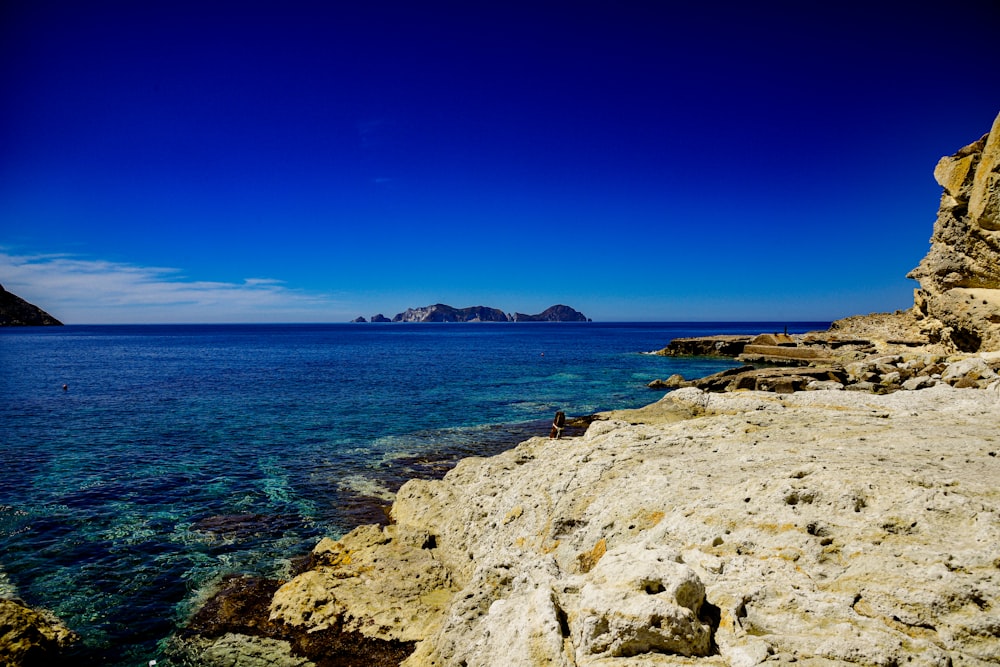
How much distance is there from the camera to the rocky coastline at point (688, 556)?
15.4 ft

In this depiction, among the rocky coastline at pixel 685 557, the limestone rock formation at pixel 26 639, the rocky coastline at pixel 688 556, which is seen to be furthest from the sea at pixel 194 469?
the rocky coastline at pixel 688 556

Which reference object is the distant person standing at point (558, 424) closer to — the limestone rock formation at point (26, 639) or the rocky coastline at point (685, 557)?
the rocky coastline at point (685, 557)

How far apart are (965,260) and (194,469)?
37.7 m

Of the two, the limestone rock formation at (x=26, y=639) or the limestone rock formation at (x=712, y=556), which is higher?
the limestone rock formation at (x=712, y=556)

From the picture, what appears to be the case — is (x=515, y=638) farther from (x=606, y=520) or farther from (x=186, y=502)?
(x=186, y=502)

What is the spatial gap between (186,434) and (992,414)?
30.2 meters

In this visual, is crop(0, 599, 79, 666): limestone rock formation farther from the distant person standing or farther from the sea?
the distant person standing

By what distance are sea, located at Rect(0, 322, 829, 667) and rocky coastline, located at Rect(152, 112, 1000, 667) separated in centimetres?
188

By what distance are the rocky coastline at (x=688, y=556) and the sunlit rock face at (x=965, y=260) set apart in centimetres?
1585

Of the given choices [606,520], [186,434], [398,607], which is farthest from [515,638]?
[186,434]

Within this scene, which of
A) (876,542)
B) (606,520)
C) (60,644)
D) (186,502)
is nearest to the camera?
(876,542)

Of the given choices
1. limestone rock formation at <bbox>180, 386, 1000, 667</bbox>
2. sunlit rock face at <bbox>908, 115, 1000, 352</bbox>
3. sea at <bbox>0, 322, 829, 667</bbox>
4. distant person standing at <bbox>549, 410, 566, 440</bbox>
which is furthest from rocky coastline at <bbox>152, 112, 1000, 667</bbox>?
sunlit rock face at <bbox>908, 115, 1000, 352</bbox>

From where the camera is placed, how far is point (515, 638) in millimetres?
5094

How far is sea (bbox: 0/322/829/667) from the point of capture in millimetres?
11688
